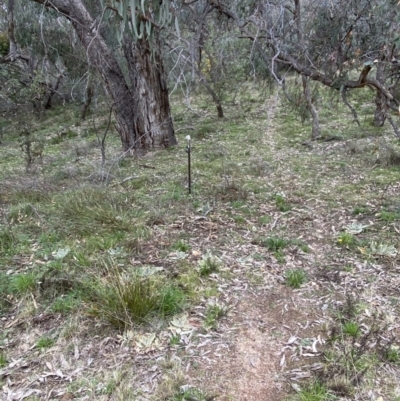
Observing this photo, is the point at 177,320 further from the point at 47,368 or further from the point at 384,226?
→ the point at 384,226

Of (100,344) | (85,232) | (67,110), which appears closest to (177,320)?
(100,344)

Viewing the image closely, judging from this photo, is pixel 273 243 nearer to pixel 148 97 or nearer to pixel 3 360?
pixel 3 360

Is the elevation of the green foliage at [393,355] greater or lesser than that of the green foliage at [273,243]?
lesser

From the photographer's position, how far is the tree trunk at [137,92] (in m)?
6.82

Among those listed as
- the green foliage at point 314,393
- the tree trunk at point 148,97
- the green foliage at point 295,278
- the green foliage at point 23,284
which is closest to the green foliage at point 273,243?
the green foliage at point 295,278

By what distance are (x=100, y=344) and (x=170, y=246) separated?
129 cm

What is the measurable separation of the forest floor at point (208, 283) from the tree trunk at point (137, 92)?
169 centimetres

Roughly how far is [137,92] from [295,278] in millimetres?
5209

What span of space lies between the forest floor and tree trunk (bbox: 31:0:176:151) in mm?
1694

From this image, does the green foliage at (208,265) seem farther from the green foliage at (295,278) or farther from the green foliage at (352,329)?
the green foliage at (352,329)

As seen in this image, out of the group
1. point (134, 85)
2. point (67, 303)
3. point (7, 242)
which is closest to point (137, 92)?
point (134, 85)

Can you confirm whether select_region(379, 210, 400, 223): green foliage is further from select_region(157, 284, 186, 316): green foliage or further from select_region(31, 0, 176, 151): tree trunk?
select_region(31, 0, 176, 151): tree trunk

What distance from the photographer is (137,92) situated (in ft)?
23.2

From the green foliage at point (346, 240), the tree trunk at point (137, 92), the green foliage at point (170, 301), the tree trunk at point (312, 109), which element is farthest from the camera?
the tree trunk at point (312, 109)
